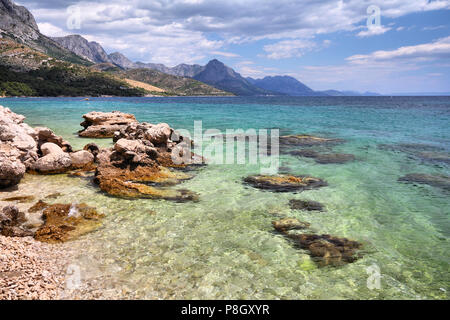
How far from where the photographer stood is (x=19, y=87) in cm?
14275

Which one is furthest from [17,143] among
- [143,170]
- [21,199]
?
[143,170]

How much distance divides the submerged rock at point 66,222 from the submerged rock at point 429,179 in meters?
14.5

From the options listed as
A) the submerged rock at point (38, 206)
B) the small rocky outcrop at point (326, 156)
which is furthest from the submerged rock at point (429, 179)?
the submerged rock at point (38, 206)

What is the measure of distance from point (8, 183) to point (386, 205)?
15529 mm

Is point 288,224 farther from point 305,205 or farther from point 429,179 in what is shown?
point 429,179

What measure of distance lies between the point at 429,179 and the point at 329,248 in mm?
10462

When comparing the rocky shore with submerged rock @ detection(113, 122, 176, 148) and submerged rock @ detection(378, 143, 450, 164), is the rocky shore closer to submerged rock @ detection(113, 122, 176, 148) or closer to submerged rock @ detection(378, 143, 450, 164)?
submerged rock @ detection(113, 122, 176, 148)

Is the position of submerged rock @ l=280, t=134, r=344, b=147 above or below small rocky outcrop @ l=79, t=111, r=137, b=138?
below

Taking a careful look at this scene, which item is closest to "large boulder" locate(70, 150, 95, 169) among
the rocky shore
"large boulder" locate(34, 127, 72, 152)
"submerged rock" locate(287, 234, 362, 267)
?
the rocky shore

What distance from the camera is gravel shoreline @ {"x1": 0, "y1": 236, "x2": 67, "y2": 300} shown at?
197 inches

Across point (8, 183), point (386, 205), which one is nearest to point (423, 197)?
point (386, 205)

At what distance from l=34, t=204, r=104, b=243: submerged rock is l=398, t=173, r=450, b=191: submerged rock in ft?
47.6

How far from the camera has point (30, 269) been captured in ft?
18.9
